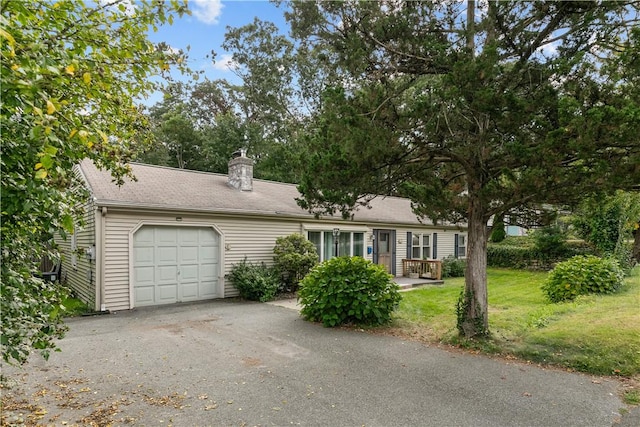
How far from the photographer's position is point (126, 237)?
9.11 m

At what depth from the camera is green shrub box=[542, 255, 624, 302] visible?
9.64 meters

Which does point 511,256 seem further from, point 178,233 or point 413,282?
point 178,233

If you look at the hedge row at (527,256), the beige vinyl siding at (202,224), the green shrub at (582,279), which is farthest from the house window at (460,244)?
the beige vinyl siding at (202,224)

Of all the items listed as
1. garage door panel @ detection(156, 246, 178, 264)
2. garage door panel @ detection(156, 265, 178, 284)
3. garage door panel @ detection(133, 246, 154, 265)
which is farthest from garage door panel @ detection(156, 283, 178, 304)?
garage door panel @ detection(133, 246, 154, 265)

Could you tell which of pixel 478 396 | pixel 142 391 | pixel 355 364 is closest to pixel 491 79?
pixel 478 396

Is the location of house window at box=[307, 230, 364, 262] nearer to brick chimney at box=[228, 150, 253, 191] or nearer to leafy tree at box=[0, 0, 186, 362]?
brick chimney at box=[228, 150, 253, 191]

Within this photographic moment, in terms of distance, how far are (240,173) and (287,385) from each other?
9752 mm

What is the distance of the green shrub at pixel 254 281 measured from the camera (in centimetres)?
1041

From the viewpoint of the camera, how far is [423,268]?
610 inches

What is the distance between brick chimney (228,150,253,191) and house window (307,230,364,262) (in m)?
2.87

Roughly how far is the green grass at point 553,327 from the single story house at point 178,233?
7.78 ft

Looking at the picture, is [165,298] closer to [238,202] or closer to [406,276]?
[238,202]

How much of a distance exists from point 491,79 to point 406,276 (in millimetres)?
11720

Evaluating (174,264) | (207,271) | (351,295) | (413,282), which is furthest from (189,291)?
(413,282)
